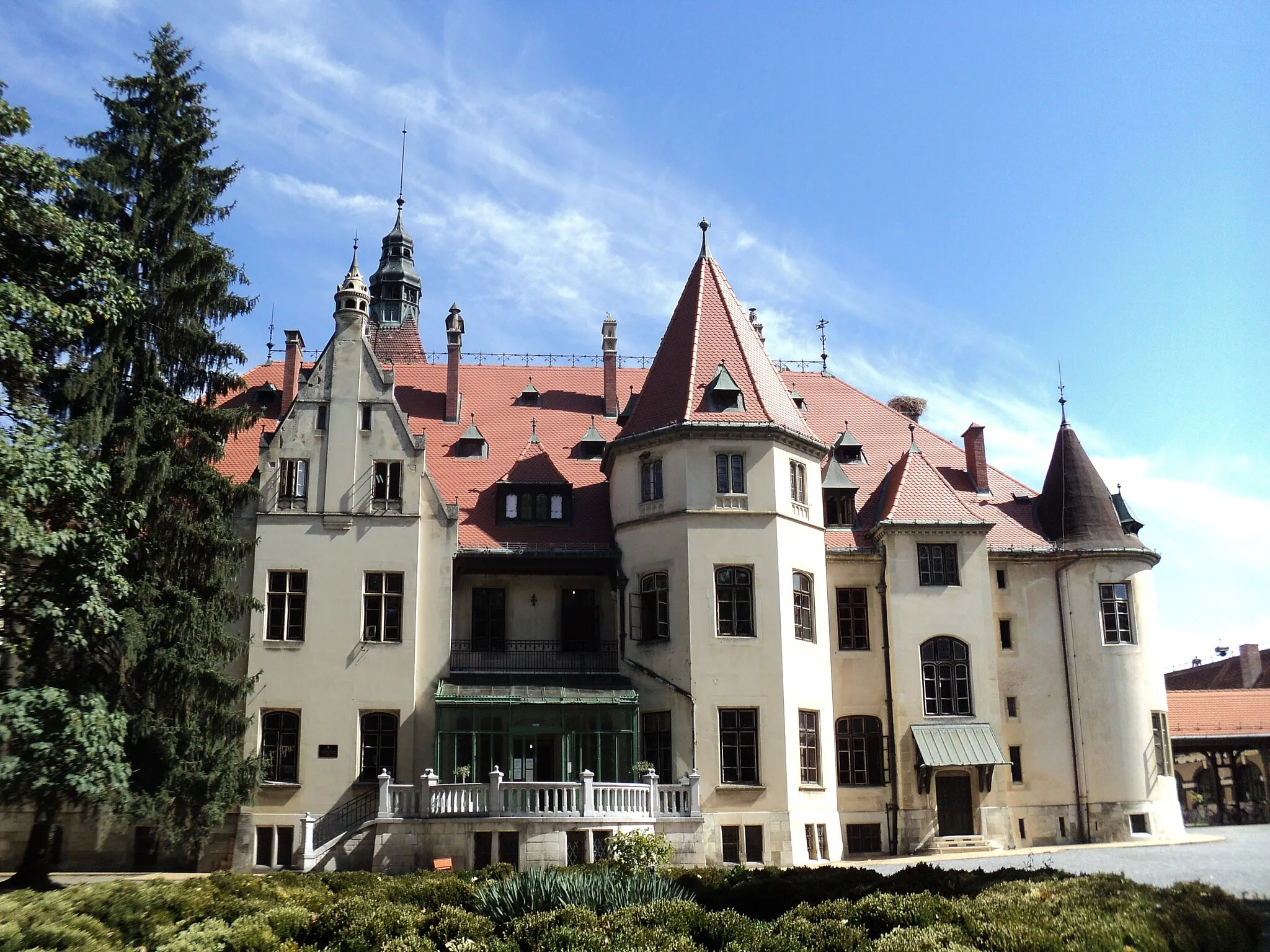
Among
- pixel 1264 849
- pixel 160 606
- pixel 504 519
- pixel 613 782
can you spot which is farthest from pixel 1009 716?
pixel 160 606

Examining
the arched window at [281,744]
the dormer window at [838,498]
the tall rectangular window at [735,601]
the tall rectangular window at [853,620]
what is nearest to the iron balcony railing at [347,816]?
the arched window at [281,744]

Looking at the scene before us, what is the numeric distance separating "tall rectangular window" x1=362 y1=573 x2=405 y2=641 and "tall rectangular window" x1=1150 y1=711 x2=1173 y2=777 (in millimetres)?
22627

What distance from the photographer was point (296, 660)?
30719mm

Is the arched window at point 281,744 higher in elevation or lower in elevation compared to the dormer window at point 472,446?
lower

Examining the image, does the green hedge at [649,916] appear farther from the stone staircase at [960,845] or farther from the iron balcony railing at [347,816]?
the stone staircase at [960,845]

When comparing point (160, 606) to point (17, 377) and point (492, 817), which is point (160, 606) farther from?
point (492, 817)

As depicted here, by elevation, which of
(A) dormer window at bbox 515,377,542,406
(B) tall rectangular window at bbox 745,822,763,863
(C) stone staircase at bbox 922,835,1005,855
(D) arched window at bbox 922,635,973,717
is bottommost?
(C) stone staircase at bbox 922,835,1005,855

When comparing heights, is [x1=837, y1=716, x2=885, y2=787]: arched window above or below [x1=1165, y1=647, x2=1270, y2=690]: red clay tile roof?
below

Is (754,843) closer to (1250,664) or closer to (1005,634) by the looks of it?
(1005,634)

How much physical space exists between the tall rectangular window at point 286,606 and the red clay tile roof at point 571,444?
153 inches

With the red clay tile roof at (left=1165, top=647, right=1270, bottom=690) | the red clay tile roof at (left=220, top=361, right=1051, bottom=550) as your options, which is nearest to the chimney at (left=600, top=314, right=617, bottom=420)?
the red clay tile roof at (left=220, top=361, right=1051, bottom=550)

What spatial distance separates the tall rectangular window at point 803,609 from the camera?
3170 cm

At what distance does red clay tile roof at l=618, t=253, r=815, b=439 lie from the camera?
32.4m

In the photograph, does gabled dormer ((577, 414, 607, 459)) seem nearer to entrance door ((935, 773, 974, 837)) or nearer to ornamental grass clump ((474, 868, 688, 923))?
entrance door ((935, 773, 974, 837))
